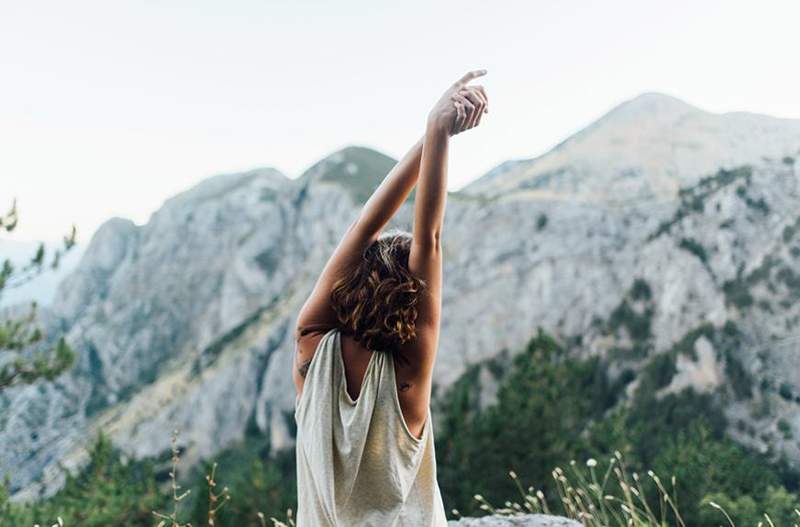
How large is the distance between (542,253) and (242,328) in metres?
59.2

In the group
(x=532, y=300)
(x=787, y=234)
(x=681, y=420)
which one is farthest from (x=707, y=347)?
(x=532, y=300)

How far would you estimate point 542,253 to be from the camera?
252 feet

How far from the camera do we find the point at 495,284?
253 feet

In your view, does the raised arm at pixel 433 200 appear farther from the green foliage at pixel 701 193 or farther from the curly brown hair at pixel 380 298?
the green foliage at pixel 701 193

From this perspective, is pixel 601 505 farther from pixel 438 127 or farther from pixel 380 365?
pixel 438 127

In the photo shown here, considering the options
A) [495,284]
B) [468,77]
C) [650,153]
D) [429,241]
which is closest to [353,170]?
[650,153]

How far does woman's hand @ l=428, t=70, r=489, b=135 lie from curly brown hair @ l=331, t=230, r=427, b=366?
17.1 inches

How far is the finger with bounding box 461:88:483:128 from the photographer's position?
213cm

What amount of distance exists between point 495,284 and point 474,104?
7602cm

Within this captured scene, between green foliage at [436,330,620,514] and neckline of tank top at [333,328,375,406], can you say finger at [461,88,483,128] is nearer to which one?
neckline of tank top at [333,328,375,406]

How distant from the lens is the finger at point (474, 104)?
213 cm

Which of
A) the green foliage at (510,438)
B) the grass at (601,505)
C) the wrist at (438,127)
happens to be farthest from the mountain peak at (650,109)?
the wrist at (438,127)

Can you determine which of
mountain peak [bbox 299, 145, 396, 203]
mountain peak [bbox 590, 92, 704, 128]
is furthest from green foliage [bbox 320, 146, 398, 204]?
mountain peak [bbox 590, 92, 704, 128]

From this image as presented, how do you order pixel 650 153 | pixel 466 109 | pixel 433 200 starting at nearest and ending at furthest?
1. pixel 433 200
2. pixel 466 109
3. pixel 650 153
